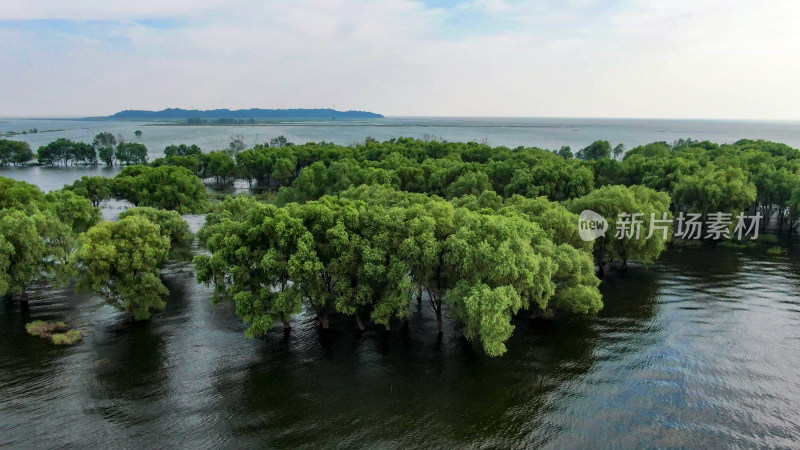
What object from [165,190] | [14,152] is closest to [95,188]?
[165,190]

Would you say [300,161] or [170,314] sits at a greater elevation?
[300,161]

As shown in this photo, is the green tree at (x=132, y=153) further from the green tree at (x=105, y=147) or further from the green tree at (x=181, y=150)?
the green tree at (x=181, y=150)

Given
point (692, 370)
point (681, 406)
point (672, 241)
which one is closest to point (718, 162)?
point (672, 241)

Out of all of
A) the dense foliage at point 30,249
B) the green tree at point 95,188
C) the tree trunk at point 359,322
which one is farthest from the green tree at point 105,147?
the tree trunk at point 359,322

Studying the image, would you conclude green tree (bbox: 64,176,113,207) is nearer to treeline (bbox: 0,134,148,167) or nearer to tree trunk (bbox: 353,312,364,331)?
tree trunk (bbox: 353,312,364,331)

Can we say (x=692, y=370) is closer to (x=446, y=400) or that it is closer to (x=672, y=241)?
(x=446, y=400)

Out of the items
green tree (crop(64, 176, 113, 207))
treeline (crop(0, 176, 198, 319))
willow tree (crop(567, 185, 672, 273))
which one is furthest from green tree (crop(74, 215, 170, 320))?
green tree (crop(64, 176, 113, 207))

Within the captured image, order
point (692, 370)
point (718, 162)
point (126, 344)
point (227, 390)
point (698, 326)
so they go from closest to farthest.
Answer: point (227, 390) < point (692, 370) < point (126, 344) < point (698, 326) < point (718, 162)
